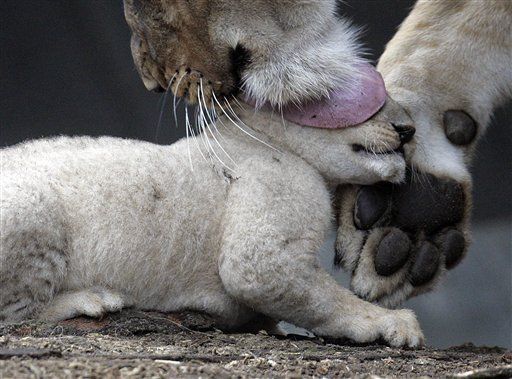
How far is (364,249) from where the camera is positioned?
3.23 m

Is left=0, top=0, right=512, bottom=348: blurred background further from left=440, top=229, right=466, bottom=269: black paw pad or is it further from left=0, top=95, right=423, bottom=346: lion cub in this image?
left=0, top=95, right=423, bottom=346: lion cub

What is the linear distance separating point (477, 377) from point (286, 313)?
0.91 meters

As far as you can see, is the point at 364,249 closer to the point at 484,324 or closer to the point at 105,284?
the point at 105,284

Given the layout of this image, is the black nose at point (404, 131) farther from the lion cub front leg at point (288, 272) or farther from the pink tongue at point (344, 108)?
the lion cub front leg at point (288, 272)

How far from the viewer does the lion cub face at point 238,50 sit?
317 cm

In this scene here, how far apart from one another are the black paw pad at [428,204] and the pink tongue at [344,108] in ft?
0.83

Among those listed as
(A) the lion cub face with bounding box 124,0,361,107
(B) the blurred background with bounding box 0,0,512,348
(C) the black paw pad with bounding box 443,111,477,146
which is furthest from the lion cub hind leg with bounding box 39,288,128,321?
(B) the blurred background with bounding box 0,0,512,348

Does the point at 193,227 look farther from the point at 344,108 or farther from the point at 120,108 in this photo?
the point at 120,108

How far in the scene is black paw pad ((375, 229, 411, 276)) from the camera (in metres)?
3.19

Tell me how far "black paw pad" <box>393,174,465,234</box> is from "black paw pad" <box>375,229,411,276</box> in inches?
2.2

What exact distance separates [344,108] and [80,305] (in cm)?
94

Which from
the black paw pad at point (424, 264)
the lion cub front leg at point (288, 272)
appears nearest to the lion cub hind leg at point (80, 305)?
the lion cub front leg at point (288, 272)

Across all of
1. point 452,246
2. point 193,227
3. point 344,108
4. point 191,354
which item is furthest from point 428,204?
point 191,354

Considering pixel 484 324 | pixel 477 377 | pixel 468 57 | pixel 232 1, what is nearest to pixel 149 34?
pixel 232 1
